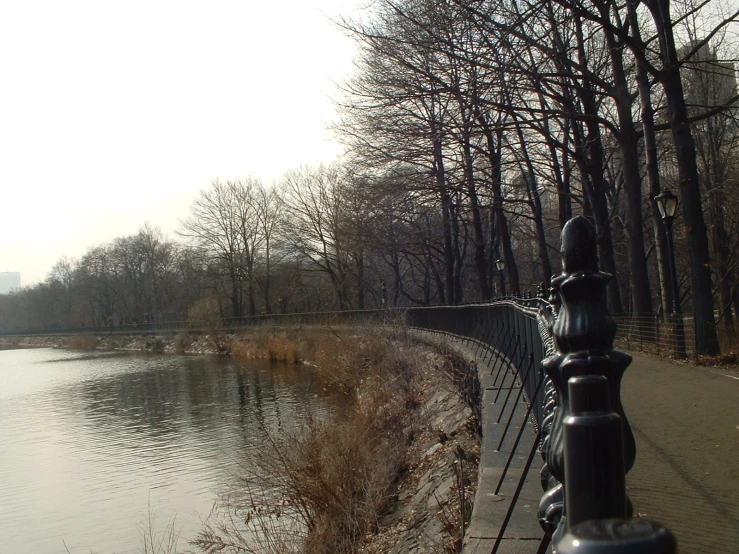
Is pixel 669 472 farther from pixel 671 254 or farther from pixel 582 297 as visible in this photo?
pixel 671 254

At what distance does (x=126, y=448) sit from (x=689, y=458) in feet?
54.9

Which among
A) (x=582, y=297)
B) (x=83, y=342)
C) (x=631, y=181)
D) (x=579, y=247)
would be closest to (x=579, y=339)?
(x=582, y=297)

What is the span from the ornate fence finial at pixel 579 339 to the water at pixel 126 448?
10089 millimetres

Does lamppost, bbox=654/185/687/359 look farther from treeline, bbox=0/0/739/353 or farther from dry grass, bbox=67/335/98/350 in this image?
dry grass, bbox=67/335/98/350

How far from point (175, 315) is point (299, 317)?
52.2 m

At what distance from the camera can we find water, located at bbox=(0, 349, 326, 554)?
12.9 metres

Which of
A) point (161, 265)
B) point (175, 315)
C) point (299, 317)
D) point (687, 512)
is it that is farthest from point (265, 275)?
point (687, 512)

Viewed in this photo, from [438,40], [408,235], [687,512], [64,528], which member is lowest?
[64,528]

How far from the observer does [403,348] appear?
2216 cm

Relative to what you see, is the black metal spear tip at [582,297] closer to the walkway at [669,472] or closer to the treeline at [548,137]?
the walkway at [669,472]

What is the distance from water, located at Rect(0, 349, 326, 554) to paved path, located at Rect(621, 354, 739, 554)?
5.97 metres

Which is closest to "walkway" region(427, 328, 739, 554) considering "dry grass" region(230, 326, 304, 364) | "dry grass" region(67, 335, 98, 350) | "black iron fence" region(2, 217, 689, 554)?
"black iron fence" region(2, 217, 689, 554)

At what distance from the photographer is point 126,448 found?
65.1 ft

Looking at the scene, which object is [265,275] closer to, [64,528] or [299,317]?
[299,317]
